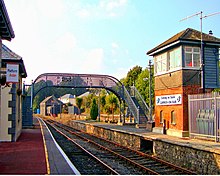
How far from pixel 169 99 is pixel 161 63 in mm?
2844

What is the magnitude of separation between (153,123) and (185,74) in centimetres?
576

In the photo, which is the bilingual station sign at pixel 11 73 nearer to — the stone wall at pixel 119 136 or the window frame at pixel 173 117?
the stone wall at pixel 119 136

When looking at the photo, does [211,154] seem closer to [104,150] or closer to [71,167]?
[71,167]

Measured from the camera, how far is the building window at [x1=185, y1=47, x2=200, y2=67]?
18.9 m

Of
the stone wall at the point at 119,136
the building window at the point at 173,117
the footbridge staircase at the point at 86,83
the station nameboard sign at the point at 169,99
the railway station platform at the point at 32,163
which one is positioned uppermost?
the footbridge staircase at the point at 86,83

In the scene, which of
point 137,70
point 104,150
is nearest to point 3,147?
point 104,150

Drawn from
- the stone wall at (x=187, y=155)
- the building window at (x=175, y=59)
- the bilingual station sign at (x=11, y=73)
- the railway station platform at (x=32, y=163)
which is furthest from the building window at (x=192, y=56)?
the bilingual station sign at (x=11, y=73)

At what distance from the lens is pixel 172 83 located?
64.8ft

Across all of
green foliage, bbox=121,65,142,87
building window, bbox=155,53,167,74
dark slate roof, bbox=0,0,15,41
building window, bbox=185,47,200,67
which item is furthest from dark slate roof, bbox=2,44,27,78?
green foliage, bbox=121,65,142,87

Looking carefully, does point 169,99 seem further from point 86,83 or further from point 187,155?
point 86,83

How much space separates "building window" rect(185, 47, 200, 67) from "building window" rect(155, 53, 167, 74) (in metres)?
2.11

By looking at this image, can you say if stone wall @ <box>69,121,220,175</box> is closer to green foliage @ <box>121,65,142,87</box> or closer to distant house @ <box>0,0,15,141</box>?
distant house @ <box>0,0,15,141</box>

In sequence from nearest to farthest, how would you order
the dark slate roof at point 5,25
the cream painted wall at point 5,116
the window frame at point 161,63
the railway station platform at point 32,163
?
the railway station platform at point 32,163 < the dark slate roof at point 5,25 < the cream painted wall at point 5,116 < the window frame at point 161,63

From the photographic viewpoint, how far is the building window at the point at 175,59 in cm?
1898
